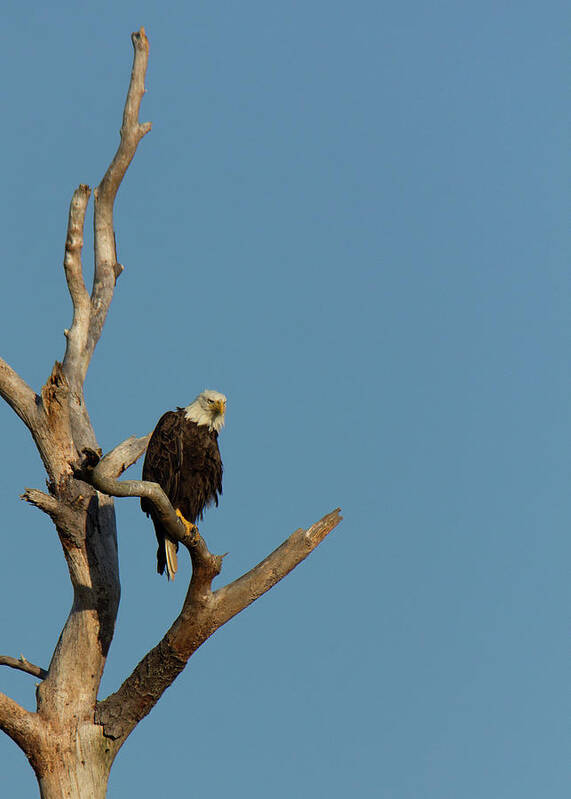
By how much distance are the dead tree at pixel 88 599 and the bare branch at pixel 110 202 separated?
83cm

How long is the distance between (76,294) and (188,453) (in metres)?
1.85

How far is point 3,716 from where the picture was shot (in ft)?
21.4

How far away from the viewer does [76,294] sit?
851cm

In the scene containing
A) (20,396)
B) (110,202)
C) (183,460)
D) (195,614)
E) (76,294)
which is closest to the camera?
(195,614)

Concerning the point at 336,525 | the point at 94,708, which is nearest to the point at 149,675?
the point at 94,708

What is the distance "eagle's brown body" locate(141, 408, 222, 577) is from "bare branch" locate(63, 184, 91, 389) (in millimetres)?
875

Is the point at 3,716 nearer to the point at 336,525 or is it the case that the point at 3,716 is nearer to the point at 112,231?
the point at 336,525

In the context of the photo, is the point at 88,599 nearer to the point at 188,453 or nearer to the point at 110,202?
the point at 188,453

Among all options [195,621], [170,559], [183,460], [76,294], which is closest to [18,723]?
[195,621]

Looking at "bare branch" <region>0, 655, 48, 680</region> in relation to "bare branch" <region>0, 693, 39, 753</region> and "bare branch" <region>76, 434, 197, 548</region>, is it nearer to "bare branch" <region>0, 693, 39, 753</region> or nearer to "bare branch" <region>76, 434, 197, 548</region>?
"bare branch" <region>0, 693, 39, 753</region>

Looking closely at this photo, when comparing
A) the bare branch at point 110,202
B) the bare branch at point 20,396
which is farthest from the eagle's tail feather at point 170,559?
the bare branch at point 110,202

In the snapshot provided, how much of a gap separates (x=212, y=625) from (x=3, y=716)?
152 cm

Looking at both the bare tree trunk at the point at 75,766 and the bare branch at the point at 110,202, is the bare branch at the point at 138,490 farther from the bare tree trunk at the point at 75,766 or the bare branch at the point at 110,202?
the bare branch at the point at 110,202

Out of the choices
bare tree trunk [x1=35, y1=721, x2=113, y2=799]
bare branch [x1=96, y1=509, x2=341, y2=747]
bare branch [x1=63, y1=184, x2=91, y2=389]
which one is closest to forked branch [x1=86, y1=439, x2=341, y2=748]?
bare branch [x1=96, y1=509, x2=341, y2=747]
